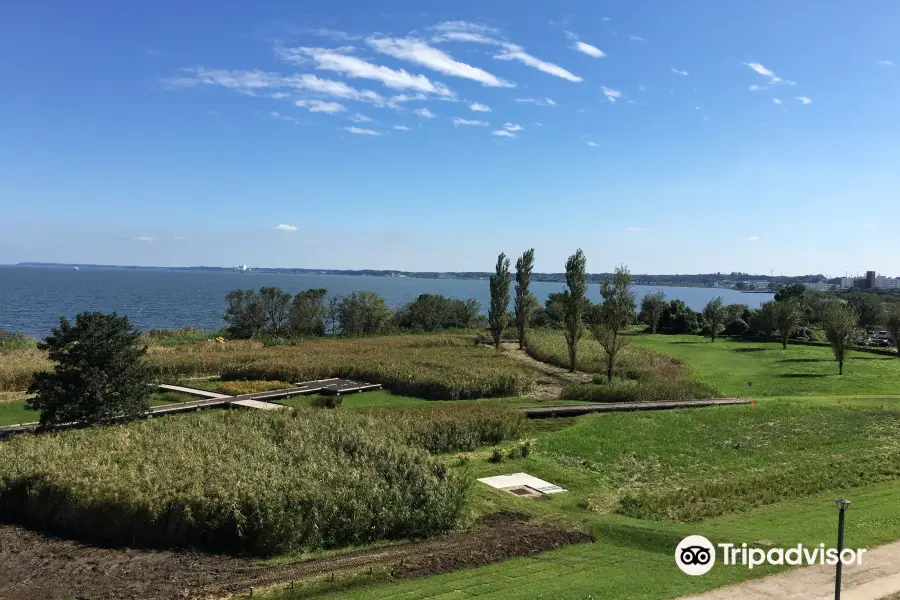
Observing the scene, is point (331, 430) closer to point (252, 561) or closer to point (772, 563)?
point (252, 561)

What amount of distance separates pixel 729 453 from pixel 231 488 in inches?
685

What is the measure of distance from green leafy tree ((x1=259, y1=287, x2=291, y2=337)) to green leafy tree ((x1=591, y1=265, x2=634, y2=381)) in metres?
37.9

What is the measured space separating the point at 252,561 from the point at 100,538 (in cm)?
383

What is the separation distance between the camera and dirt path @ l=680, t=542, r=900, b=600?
10.8 metres

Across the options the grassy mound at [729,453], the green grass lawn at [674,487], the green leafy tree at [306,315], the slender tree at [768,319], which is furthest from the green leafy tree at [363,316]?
the green grass lawn at [674,487]

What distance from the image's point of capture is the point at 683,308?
8319 cm

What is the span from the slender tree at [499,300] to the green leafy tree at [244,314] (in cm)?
2436

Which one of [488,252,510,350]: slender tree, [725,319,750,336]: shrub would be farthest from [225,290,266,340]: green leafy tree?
[725,319,750,336]: shrub

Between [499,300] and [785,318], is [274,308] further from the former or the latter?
[785,318]

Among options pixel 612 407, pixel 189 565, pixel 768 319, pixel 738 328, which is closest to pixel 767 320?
pixel 768 319

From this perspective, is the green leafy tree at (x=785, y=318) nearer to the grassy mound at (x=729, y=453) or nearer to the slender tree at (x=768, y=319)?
the slender tree at (x=768, y=319)

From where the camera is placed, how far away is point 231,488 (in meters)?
14.5

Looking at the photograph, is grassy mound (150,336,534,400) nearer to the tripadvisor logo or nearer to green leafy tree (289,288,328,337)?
green leafy tree (289,288,328,337)

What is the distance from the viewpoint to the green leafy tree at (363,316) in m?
68.8
